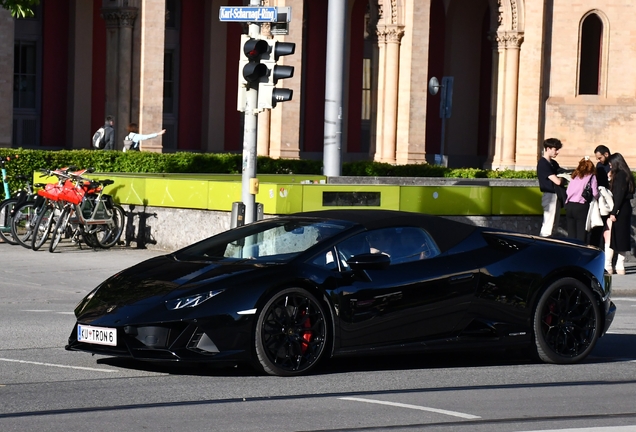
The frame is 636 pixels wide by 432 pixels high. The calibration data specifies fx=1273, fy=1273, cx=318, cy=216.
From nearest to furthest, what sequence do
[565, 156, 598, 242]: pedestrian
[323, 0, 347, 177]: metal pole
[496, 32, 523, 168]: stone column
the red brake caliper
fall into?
the red brake caliper, [565, 156, 598, 242]: pedestrian, [323, 0, 347, 177]: metal pole, [496, 32, 523, 168]: stone column

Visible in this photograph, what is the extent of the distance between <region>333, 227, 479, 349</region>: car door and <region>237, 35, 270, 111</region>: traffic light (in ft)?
17.3

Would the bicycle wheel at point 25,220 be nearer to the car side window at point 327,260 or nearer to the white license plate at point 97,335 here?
A: the white license plate at point 97,335

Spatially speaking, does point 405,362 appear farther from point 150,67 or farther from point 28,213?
point 150,67

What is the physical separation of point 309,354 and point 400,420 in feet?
5.50

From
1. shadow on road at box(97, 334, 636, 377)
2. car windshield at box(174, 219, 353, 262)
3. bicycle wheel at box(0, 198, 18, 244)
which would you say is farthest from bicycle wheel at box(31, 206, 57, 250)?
shadow on road at box(97, 334, 636, 377)

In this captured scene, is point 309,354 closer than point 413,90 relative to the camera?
Yes

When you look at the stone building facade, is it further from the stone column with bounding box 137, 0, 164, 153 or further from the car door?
the car door

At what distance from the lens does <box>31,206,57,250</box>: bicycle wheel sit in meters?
18.5

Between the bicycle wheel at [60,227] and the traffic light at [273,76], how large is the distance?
16.8ft

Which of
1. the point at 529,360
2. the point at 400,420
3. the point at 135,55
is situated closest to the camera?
the point at 400,420

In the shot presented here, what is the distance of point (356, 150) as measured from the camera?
43.3 metres

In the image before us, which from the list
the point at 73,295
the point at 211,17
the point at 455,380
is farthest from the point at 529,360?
the point at 211,17

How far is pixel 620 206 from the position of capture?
707 inches

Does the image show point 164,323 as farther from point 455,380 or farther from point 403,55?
point 403,55
